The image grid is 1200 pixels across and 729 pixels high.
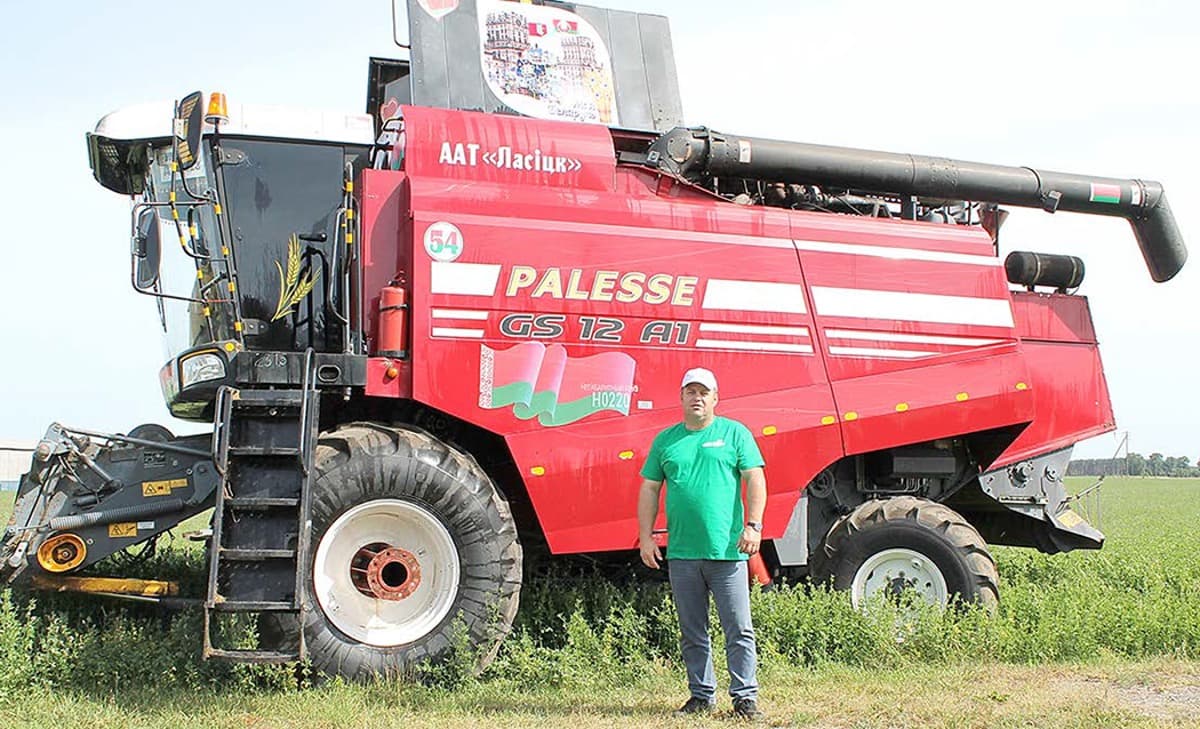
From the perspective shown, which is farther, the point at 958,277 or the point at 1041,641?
the point at 958,277

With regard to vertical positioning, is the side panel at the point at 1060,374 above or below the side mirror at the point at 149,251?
below

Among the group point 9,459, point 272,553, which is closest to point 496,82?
point 272,553

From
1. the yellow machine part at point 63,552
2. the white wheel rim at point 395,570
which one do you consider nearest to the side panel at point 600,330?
the white wheel rim at point 395,570

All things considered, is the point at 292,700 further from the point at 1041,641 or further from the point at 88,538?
the point at 1041,641

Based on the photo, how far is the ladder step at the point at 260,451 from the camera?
19.8 ft

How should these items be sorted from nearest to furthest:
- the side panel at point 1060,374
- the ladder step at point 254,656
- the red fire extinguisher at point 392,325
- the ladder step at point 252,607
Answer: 1. the ladder step at point 254,656
2. the ladder step at point 252,607
3. the red fire extinguisher at point 392,325
4. the side panel at point 1060,374

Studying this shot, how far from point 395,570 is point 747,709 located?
2.18 m

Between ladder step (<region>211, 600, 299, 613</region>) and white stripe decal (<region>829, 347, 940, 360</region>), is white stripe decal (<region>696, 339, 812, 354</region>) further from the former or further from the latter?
ladder step (<region>211, 600, 299, 613</region>)

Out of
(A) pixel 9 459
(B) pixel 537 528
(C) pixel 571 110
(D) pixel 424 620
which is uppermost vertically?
(A) pixel 9 459

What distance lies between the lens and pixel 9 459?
60719 mm

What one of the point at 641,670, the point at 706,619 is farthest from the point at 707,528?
the point at 641,670

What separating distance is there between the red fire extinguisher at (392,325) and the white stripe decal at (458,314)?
0.19 meters

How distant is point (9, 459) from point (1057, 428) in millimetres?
62760

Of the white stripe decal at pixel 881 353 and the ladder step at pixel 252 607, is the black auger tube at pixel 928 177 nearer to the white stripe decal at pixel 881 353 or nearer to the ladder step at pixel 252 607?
the white stripe decal at pixel 881 353
